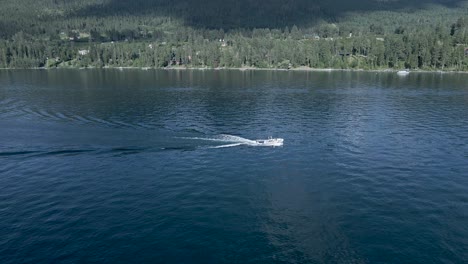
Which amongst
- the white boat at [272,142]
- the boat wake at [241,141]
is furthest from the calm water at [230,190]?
the white boat at [272,142]

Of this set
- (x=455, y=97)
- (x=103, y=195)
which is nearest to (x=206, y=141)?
(x=103, y=195)

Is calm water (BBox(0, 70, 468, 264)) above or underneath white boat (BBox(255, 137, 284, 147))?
underneath

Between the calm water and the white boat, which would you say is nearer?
the calm water

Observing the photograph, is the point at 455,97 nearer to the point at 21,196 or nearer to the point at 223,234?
the point at 223,234

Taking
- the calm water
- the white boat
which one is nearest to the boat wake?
the white boat

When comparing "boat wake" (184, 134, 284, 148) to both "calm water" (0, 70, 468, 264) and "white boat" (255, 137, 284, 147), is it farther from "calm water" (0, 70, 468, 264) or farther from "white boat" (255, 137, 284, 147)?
"calm water" (0, 70, 468, 264)

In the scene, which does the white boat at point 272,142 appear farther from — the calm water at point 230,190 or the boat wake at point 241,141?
the calm water at point 230,190

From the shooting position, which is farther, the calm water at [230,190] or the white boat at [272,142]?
the white boat at [272,142]

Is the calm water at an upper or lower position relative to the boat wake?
lower

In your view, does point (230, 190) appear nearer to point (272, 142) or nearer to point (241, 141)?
point (272, 142)
